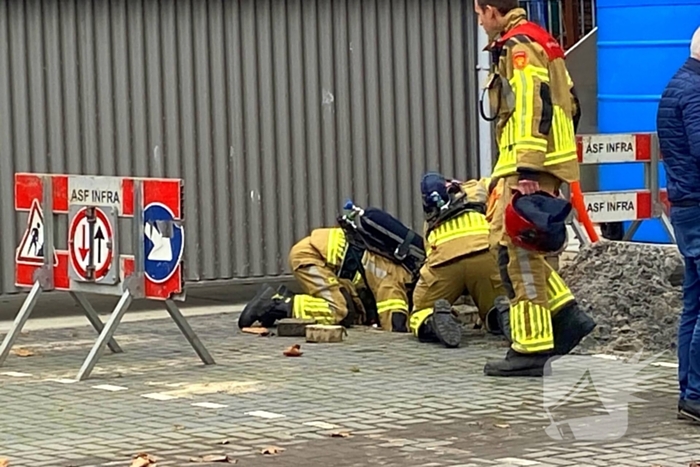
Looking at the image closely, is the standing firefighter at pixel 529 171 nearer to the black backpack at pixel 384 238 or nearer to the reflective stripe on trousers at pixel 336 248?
the black backpack at pixel 384 238

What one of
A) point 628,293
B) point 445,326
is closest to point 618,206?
point 628,293

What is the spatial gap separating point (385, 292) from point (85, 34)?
308cm

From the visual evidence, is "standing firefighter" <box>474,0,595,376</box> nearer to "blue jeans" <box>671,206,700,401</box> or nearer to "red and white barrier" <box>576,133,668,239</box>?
"blue jeans" <box>671,206,700,401</box>

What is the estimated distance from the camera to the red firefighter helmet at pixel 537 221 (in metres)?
9.34

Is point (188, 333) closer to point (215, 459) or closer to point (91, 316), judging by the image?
point (91, 316)

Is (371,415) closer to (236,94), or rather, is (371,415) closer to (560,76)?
(560,76)

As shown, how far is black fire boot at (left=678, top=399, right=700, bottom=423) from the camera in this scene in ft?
27.0

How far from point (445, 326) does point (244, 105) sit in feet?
11.0

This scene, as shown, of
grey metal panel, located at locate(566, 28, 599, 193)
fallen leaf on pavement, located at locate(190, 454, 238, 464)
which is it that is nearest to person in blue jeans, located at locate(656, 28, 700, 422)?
fallen leaf on pavement, located at locate(190, 454, 238, 464)

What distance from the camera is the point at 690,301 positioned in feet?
27.7

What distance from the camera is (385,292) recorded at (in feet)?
38.4

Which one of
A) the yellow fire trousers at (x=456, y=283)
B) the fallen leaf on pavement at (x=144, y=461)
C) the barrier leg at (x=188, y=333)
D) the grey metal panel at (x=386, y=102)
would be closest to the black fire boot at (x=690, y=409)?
the fallen leaf on pavement at (x=144, y=461)

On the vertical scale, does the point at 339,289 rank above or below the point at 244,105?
below

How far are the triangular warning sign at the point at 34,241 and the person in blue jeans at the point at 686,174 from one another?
4.08m
